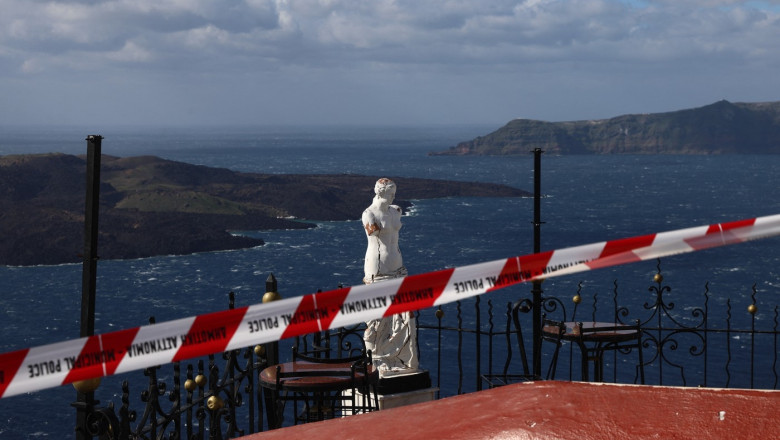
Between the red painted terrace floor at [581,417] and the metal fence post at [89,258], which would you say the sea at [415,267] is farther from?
the red painted terrace floor at [581,417]

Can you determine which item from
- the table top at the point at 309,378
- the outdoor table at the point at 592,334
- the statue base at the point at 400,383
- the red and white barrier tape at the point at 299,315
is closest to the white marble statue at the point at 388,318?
the statue base at the point at 400,383

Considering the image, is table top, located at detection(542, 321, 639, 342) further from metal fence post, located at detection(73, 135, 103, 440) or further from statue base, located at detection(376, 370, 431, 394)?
metal fence post, located at detection(73, 135, 103, 440)

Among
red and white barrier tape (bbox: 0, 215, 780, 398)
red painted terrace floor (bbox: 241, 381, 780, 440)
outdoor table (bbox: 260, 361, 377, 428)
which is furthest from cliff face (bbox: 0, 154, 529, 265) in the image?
red painted terrace floor (bbox: 241, 381, 780, 440)

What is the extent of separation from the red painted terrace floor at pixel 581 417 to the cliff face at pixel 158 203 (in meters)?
129

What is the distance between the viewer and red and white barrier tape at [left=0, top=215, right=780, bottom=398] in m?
3.64

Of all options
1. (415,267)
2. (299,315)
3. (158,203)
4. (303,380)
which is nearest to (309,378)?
(303,380)

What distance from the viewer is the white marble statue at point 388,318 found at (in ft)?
34.6

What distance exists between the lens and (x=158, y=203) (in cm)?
16900

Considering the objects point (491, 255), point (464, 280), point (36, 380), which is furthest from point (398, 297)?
point (491, 255)

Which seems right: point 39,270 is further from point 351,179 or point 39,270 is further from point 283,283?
point 351,179

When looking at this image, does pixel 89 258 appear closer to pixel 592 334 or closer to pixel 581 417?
pixel 581 417

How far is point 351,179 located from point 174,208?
143 feet

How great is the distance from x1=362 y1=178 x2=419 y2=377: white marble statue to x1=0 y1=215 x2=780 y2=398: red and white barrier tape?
20.0ft

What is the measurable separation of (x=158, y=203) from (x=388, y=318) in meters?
164
